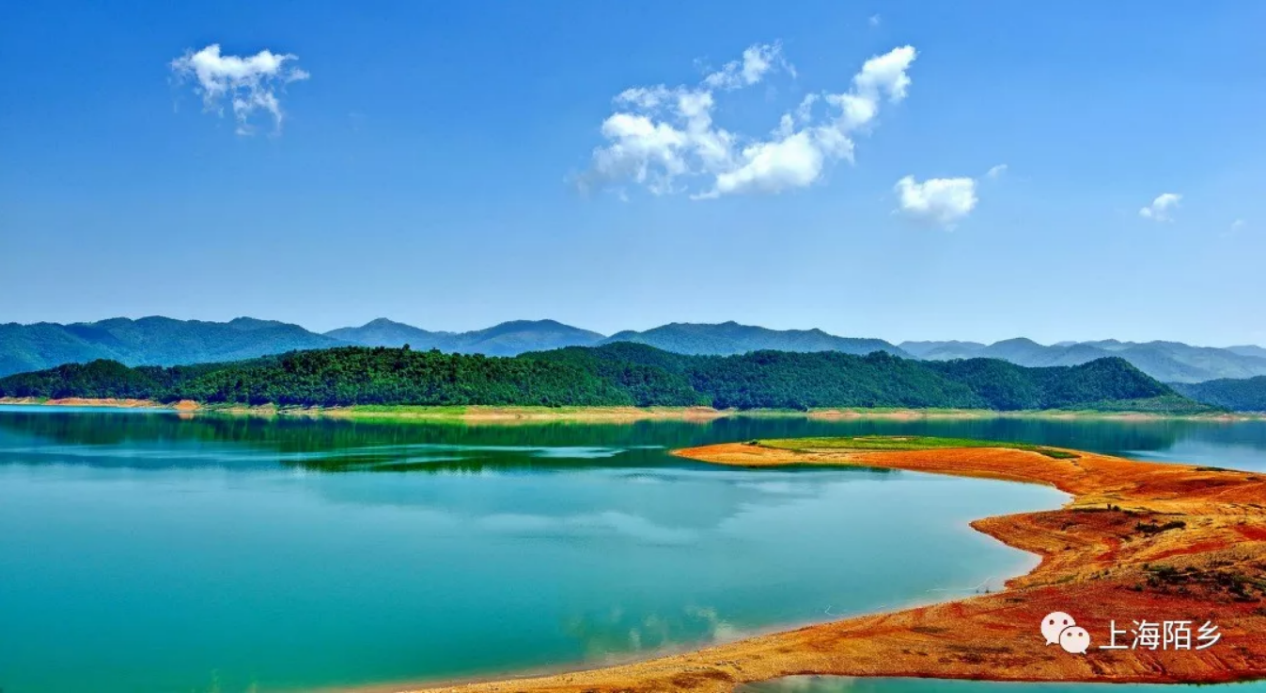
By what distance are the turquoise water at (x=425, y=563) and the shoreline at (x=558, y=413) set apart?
6721cm

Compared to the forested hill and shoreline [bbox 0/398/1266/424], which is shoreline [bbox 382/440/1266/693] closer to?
shoreline [bbox 0/398/1266/424]

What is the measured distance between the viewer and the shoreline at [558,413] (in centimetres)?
12431

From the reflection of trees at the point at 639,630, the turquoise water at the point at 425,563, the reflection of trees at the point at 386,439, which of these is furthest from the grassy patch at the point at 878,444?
the reflection of trees at the point at 639,630

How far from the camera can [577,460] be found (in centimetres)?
6253

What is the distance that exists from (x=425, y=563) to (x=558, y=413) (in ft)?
Answer: 375

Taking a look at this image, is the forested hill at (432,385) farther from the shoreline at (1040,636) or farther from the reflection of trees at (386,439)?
the shoreline at (1040,636)

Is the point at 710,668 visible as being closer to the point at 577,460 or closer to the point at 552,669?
the point at 552,669

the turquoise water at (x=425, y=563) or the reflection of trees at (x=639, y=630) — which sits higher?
the turquoise water at (x=425, y=563)

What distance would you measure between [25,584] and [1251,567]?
3323 centimetres

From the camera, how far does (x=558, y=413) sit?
140125 mm

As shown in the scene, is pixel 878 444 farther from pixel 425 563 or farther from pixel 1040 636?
pixel 1040 636

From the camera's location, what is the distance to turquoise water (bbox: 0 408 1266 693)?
1767 cm

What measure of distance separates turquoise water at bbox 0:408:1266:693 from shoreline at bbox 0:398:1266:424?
67215 millimetres

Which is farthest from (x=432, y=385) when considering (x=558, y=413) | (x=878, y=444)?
(x=878, y=444)
